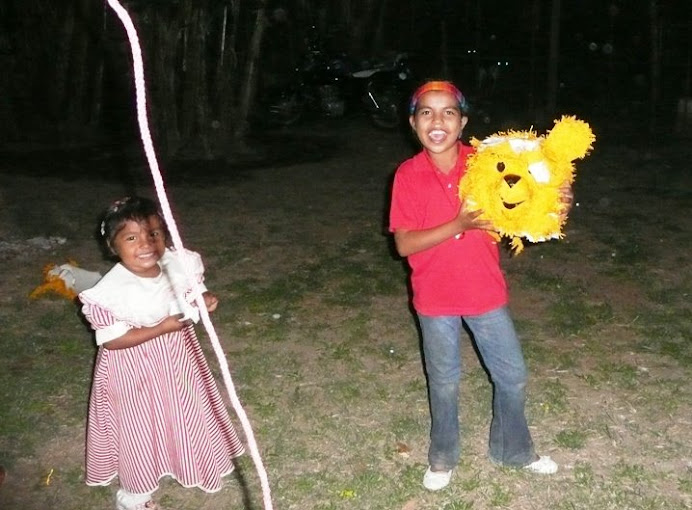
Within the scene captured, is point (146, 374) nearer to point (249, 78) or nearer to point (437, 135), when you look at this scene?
point (437, 135)

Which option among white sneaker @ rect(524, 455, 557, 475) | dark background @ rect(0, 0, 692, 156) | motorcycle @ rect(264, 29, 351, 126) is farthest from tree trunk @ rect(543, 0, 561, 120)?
white sneaker @ rect(524, 455, 557, 475)

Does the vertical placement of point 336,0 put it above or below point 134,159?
above

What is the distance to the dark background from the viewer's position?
1045 cm

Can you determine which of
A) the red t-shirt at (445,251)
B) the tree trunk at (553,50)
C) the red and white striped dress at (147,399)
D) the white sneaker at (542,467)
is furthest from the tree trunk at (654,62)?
the red and white striped dress at (147,399)

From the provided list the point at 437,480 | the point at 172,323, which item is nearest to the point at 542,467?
the point at 437,480

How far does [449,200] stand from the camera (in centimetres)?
241

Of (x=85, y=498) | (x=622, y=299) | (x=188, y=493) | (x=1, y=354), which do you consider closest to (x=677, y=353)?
(x=622, y=299)

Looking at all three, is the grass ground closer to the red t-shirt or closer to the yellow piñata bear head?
the red t-shirt

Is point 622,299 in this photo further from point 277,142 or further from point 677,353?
point 277,142

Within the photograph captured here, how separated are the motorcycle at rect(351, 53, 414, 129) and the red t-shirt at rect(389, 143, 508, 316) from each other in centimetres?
988

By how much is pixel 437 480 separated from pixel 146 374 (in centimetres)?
112

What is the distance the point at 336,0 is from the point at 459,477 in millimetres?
18414

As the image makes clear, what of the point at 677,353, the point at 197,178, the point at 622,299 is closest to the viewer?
the point at 677,353

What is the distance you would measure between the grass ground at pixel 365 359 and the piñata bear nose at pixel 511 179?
1.22 meters
